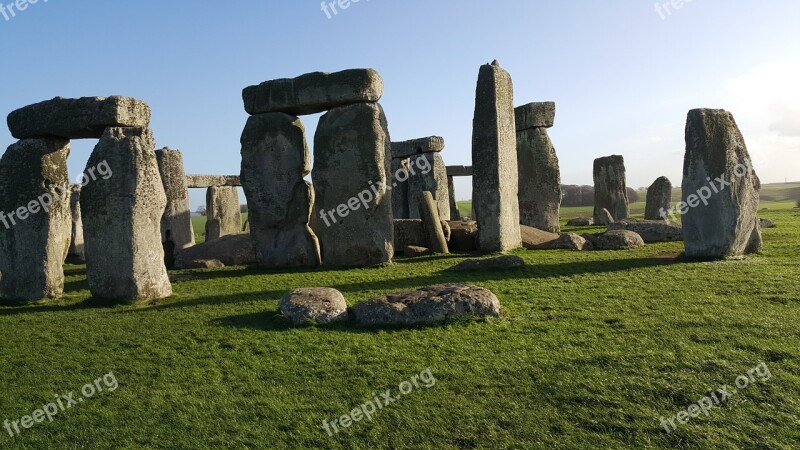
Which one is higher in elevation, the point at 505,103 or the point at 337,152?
the point at 505,103

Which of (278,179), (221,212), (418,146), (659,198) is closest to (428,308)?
(278,179)

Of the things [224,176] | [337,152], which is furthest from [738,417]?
[224,176]

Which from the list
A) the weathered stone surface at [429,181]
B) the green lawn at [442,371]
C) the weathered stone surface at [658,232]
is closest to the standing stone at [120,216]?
the green lawn at [442,371]

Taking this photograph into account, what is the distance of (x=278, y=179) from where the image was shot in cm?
1247

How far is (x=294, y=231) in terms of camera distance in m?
12.5

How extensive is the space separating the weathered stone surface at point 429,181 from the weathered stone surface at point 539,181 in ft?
13.2

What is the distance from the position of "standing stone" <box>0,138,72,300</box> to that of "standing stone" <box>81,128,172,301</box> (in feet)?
2.93

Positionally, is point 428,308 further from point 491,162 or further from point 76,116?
point 491,162

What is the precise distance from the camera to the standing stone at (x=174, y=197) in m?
16.0

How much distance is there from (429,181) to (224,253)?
963 centimetres

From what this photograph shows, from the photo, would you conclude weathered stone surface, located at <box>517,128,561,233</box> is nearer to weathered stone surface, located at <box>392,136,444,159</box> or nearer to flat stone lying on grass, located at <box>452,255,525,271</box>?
weathered stone surface, located at <box>392,136,444,159</box>

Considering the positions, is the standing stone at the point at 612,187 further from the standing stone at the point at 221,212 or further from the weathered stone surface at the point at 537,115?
the standing stone at the point at 221,212

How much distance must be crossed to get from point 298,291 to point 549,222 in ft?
40.0

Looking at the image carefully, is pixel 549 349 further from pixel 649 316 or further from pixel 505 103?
pixel 505 103
